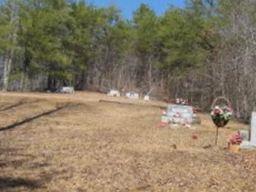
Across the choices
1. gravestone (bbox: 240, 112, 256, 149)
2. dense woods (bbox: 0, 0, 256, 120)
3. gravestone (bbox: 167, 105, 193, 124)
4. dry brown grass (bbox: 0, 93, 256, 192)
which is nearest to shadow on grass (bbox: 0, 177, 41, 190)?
dry brown grass (bbox: 0, 93, 256, 192)

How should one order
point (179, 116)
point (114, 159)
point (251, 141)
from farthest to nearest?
1. point (179, 116)
2. point (251, 141)
3. point (114, 159)

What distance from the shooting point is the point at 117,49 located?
49875mm

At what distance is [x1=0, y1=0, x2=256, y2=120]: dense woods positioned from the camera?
3512 centimetres

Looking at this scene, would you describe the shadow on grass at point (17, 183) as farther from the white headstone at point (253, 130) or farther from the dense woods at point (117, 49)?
the dense woods at point (117, 49)

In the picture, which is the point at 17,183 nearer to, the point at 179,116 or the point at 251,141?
the point at 251,141

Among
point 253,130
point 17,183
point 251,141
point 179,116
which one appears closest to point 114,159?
point 17,183

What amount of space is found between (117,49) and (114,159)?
40.0 m

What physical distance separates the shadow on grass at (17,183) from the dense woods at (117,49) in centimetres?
2048

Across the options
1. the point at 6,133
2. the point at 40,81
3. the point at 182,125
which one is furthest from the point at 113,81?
the point at 6,133

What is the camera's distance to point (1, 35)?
40.2 metres

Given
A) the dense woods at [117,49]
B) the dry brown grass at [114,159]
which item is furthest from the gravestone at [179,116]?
the dense woods at [117,49]

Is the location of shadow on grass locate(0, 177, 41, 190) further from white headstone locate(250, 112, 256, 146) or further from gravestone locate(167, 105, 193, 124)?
gravestone locate(167, 105, 193, 124)

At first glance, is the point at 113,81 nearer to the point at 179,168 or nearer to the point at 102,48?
the point at 102,48

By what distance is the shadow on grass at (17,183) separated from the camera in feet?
24.7
